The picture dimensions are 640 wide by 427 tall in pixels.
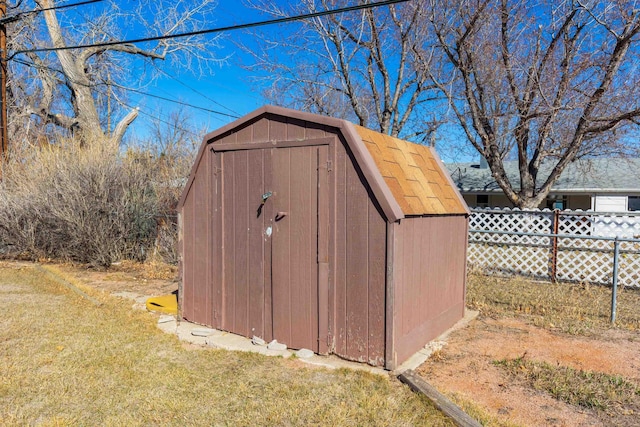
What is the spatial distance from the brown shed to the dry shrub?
203 inches

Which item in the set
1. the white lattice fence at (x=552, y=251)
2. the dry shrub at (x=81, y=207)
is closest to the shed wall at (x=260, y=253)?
the white lattice fence at (x=552, y=251)

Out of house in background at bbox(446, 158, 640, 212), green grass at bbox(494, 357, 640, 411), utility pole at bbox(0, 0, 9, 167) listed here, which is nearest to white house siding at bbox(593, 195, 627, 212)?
house in background at bbox(446, 158, 640, 212)

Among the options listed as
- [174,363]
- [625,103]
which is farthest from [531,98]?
[174,363]

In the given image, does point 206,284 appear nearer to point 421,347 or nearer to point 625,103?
point 421,347

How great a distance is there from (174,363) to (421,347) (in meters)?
2.37

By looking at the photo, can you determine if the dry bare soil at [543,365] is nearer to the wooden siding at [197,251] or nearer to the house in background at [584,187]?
the wooden siding at [197,251]

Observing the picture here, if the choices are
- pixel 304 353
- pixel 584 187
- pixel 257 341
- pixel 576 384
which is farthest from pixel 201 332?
pixel 584 187

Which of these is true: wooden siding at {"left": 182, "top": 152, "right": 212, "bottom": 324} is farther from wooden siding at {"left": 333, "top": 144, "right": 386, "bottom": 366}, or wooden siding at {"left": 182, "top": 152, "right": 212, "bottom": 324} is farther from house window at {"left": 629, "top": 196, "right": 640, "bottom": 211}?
house window at {"left": 629, "top": 196, "right": 640, "bottom": 211}

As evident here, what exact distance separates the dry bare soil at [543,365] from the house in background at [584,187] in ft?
39.1

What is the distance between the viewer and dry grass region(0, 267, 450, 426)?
3.00 meters

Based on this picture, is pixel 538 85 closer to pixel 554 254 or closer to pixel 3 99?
pixel 554 254

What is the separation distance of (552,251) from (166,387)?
7677 mm

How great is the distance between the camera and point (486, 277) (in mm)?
8820

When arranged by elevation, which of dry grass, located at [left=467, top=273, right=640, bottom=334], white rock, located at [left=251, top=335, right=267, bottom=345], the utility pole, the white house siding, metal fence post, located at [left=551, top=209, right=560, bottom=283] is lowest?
dry grass, located at [left=467, top=273, right=640, bottom=334]
